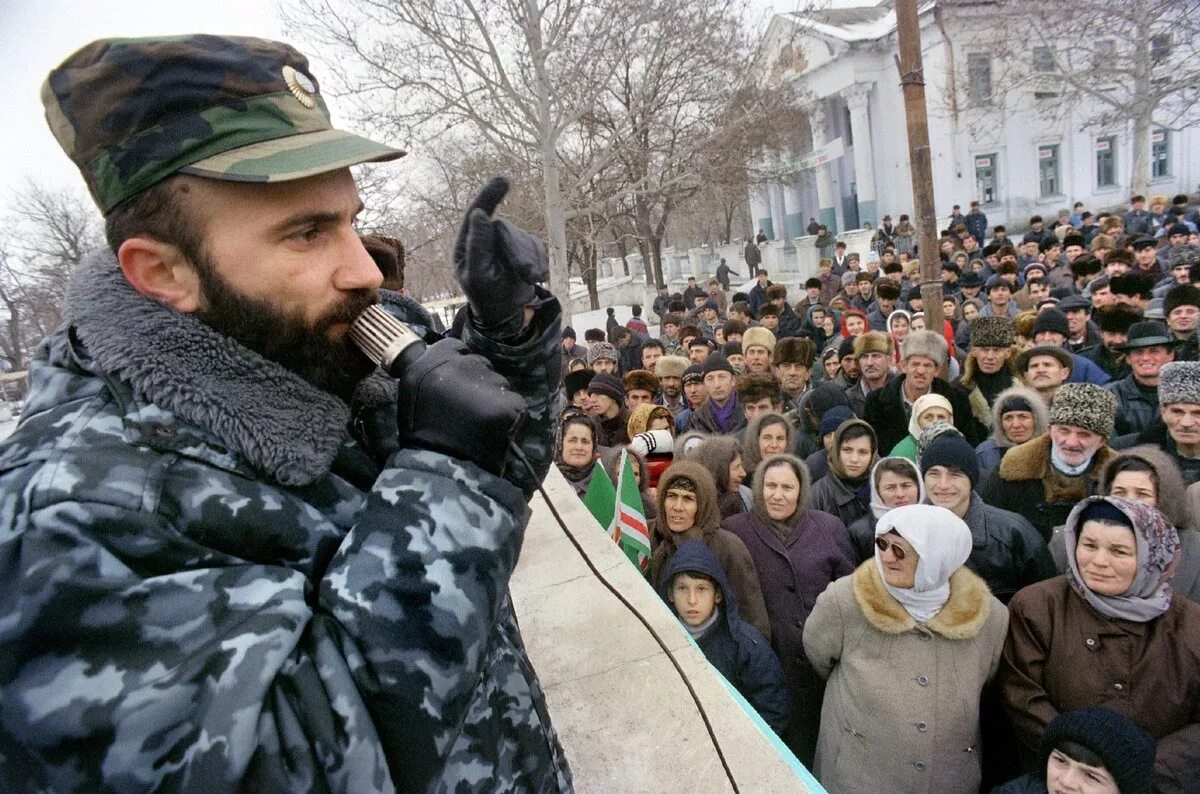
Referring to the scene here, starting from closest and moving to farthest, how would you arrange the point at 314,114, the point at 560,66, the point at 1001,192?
the point at 314,114 → the point at 560,66 → the point at 1001,192

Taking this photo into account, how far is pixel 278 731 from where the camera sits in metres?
0.81

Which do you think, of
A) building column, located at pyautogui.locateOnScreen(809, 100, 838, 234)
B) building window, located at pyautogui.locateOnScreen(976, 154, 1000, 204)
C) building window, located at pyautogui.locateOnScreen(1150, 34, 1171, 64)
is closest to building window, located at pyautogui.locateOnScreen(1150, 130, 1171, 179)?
building window, located at pyautogui.locateOnScreen(976, 154, 1000, 204)

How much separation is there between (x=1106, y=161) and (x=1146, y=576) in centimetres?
3461

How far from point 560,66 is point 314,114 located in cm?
1344

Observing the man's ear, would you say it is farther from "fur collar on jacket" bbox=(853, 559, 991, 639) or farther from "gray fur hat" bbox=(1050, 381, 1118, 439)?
"gray fur hat" bbox=(1050, 381, 1118, 439)

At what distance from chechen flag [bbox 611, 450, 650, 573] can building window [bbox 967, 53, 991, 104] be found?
26.3 metres

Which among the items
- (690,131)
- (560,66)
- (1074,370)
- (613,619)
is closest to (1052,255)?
(690,131)

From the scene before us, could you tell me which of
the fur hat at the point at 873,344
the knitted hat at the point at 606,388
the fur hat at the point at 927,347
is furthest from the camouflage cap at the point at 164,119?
the fur hat at the point at 873,344

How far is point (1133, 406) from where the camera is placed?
4.48 m

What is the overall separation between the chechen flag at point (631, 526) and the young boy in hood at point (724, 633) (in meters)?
0.52

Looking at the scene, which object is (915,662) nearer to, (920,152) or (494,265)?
(494,265)

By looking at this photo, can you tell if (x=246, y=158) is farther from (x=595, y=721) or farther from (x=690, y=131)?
(x=690, y=131)

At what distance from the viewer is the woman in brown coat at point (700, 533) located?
3.31 meters

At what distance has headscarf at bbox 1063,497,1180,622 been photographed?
239cm
